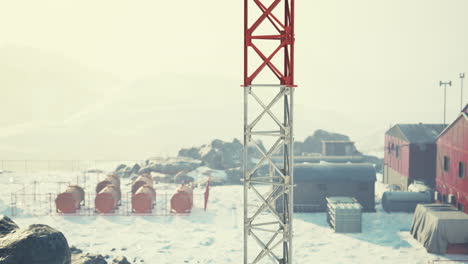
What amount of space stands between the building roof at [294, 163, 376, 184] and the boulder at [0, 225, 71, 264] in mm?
24735

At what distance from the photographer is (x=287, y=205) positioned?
2152 cm

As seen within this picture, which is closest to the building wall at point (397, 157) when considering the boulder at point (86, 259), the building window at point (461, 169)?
the building window at point (461, 169)

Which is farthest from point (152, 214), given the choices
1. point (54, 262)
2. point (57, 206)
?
point (54, 262)

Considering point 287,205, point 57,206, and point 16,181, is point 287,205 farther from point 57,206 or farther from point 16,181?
point 16,181

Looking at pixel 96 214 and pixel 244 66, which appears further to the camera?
pixel 96 214

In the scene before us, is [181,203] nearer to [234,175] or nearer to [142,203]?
[142,203]

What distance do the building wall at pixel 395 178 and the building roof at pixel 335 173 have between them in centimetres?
700

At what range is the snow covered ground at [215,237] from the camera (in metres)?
31.9

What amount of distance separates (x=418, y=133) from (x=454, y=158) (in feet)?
29.3

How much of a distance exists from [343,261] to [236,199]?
18419 mm

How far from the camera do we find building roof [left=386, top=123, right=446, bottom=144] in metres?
47.5

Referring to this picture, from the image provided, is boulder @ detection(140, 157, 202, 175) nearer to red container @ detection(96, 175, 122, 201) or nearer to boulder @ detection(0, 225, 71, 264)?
red container @ detection(96, 175, 122, 201)

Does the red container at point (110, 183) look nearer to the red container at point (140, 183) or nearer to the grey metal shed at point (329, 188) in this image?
Result: the red container at point (140, 183)

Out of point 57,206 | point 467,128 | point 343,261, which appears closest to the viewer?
point 343,261
